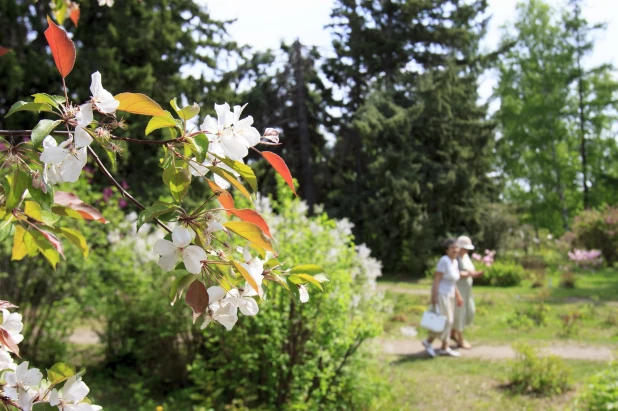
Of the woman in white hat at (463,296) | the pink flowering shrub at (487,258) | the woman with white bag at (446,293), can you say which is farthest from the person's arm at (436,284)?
the pink flowering shrub at (487,258)

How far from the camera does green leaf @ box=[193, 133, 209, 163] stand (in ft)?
3.26

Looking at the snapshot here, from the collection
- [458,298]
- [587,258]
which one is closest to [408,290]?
[587,258]

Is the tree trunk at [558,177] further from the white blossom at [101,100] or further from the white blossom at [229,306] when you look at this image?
the white blossom at [101,100]

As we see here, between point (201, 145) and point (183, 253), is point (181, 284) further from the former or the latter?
point (201, 145)

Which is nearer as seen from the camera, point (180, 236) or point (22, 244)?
point (180, 236)

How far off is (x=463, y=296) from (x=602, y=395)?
3601mm

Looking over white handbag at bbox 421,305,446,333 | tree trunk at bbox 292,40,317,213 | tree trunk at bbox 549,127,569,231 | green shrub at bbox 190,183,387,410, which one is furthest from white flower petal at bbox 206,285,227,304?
tree trunk at bbox 549,127,569,231

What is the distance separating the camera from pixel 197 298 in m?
1.09

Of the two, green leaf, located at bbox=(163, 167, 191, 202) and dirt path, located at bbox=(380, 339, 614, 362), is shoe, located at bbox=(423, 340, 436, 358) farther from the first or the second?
green leaf, located at bbox=(163, 167, 191, 202)

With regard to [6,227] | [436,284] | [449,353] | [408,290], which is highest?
[6,227]

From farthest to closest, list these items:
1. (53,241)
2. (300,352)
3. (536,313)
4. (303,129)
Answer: (303,129), (536,313), (300,352), (53,241)

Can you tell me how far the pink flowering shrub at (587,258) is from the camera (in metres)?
14.6

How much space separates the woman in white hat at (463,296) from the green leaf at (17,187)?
22.7ft

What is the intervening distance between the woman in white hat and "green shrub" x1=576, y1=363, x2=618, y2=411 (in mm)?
2934
